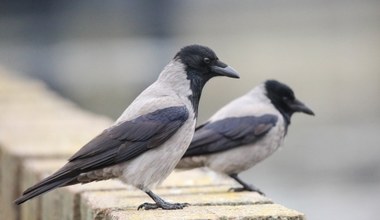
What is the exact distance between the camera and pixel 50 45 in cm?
1936

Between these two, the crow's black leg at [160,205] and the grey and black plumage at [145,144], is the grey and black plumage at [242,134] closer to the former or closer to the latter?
the grey and black plumage at [145,144]

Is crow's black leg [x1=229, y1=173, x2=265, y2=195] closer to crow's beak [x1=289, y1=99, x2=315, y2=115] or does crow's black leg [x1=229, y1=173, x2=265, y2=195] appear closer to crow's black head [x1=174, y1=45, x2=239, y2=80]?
crow's black head [x1=174, y1=45, x2=239, y2=80]

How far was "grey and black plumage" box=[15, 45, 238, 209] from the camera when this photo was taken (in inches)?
228

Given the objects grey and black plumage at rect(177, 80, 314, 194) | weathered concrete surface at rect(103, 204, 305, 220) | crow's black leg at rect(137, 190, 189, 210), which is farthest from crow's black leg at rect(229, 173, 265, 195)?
weathered concrete surface at rect(103, 204, 305, 220)

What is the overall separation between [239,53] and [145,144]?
45.1 ft

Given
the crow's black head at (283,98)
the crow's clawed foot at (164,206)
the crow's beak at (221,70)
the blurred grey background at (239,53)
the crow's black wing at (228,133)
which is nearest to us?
the crow's clawed foot at (164,206)

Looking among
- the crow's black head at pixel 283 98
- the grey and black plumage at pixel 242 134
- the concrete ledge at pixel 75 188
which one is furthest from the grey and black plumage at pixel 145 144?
the crow's black head at pixel 283 98

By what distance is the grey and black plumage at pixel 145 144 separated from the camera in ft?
19.0

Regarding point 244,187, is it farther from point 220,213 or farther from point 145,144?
point 220,213

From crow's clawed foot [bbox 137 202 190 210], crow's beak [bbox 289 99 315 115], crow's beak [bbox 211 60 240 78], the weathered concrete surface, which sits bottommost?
the weathered concrete surface

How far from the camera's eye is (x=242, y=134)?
765cm

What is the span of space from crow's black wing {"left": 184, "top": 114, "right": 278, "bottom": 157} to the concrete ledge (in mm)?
175

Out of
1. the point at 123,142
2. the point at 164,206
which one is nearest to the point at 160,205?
the point at 164,206

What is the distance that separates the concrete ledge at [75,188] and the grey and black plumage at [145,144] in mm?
110
